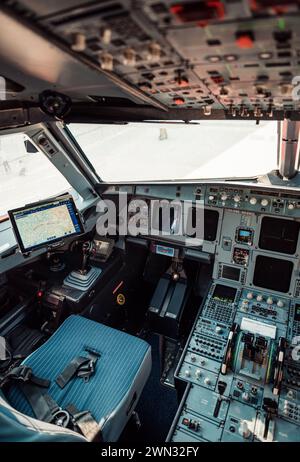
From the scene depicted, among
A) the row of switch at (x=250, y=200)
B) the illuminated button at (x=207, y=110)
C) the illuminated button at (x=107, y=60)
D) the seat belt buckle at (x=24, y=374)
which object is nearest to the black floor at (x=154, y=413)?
the seat belt buckle at (x=24, y=374)

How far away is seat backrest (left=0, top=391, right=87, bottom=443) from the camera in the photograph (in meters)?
1.25

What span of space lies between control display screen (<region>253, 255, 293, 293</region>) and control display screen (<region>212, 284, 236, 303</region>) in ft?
0.81

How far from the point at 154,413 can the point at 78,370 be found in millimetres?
1012

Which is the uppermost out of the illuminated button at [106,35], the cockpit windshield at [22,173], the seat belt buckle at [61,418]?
the illuminated button at [106,35]

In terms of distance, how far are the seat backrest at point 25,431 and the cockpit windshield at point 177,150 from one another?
7.23ft

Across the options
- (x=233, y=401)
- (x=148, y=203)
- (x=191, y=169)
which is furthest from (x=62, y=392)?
(x=191, y=169)

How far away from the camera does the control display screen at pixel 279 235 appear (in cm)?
295

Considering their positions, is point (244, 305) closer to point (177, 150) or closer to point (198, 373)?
point (198, 373)

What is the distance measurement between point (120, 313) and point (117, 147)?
76.1 inches

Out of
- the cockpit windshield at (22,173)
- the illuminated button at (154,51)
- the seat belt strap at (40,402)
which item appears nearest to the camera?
the illuminated button at (154,51)

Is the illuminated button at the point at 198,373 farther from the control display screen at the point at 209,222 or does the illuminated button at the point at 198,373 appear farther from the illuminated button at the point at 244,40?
the illuminated button at the point at 244,40

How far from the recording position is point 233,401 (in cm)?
223

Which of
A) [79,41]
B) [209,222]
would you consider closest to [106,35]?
[79,41]
